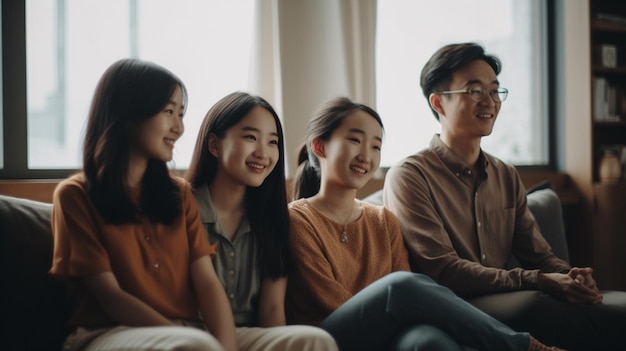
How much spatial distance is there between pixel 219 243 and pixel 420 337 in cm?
59

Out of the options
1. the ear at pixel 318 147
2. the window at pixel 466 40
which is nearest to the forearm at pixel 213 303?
the ear at pixel 318 147

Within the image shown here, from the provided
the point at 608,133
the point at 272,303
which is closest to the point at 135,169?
the point at 272,303

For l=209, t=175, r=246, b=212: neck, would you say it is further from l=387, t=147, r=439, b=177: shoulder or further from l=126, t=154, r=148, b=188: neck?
l=387, t=147, r=439, b=177: shoulder

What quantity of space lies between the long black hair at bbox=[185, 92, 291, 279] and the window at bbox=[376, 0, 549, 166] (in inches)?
62.4

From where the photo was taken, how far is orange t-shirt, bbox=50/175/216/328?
1363 mm

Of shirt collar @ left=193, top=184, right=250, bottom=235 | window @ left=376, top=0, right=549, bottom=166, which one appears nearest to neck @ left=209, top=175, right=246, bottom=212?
shirt collar @ left=193, top=184, right=250, bottom=235

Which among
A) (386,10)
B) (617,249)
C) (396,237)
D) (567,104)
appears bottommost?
(617,249)

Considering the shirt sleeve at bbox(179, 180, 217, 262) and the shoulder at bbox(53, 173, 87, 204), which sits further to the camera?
the shirt sleeve at bbox(179, 180, 217, 262)

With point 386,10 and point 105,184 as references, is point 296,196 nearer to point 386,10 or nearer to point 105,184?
point 105,184

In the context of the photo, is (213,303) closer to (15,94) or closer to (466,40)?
(15,94)

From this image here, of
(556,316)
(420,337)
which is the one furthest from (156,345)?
(556,316)

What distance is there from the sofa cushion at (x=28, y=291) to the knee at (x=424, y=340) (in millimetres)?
828

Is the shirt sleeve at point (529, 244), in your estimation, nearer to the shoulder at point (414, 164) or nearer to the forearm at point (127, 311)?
the shoulder at point (414, 164)

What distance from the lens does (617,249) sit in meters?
3.41
